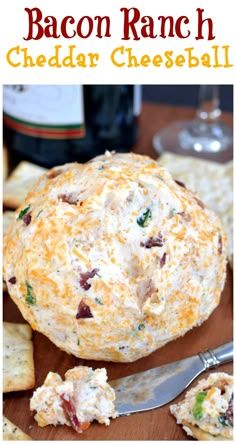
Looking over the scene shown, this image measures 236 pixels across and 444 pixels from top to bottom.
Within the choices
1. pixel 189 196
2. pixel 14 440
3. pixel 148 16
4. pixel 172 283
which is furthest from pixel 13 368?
pixel 148 16

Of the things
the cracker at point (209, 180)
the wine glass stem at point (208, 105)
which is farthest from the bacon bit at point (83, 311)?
the wine glass stem at point (208, 105)

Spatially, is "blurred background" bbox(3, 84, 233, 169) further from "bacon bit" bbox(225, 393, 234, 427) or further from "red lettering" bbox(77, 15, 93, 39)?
"bacon bit" bbox(225, 393, 234, 427)

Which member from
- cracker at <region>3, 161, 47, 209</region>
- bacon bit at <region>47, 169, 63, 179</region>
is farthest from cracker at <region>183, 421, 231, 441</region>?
cracker at <region>3, 161, 47, 209</region>

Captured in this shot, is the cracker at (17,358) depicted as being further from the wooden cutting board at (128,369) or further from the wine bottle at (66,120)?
the wine bottle at (66,120)

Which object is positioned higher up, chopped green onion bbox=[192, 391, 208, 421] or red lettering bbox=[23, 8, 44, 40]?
red lettering bbox=[23, 8, 44, 40]

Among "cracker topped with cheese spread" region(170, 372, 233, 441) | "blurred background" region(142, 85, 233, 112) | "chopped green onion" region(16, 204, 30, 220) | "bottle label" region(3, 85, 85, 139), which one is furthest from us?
"blurred background" region(142, 85, 233, 112)

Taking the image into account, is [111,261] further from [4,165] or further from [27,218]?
[4,165]
